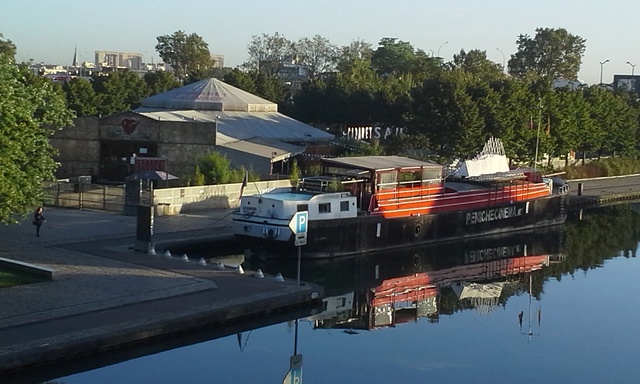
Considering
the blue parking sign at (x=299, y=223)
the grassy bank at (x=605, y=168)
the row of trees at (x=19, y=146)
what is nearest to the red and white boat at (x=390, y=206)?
the blue parking sign at (x=299, y=223)

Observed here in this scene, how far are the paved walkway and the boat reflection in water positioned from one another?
9.43 feet

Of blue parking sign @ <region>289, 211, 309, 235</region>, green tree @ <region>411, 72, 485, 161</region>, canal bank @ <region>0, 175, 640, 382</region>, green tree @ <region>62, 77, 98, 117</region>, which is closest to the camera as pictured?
canal bank @ <region>0, 175, 640, 382</region>

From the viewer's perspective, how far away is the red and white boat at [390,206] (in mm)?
36688

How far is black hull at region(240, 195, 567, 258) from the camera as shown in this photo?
122ft

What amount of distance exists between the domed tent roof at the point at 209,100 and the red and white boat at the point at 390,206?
2698 centimetres

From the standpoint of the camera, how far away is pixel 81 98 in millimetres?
81688

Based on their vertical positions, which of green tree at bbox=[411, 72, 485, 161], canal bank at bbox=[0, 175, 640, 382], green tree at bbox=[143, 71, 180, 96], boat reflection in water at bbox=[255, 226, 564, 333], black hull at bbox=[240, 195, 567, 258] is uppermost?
green tree at bbox=[143, 71, 180, 96]

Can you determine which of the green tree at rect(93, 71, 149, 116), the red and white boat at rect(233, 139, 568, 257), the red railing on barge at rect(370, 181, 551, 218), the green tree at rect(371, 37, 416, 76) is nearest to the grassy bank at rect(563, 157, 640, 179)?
the red and white boat at rect(233, 139, 568, 257)

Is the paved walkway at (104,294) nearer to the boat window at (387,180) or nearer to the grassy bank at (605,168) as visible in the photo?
the boat window at (387,180)

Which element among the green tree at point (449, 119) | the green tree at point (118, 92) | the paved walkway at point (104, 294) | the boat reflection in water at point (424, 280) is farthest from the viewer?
the green tree at point (118, 92)

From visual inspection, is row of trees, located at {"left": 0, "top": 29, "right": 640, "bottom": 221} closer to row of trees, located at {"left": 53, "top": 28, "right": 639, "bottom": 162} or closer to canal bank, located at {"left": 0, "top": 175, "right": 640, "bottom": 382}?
row of trees, located at {"left": 53, "top": 28, "right": 639, "bottom": 162}

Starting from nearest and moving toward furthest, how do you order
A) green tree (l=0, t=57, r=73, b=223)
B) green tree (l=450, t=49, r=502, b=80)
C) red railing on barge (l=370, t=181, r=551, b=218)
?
1. green tree (l=0, t=57, r=73, b=223)
2. red railing on barge (l=370, t=181, r=551, b=218)
3. green tree (l=450, t=49, r=502, b=80)

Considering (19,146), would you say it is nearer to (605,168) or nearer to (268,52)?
(605,168)

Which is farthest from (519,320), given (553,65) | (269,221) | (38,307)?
(553,65)
